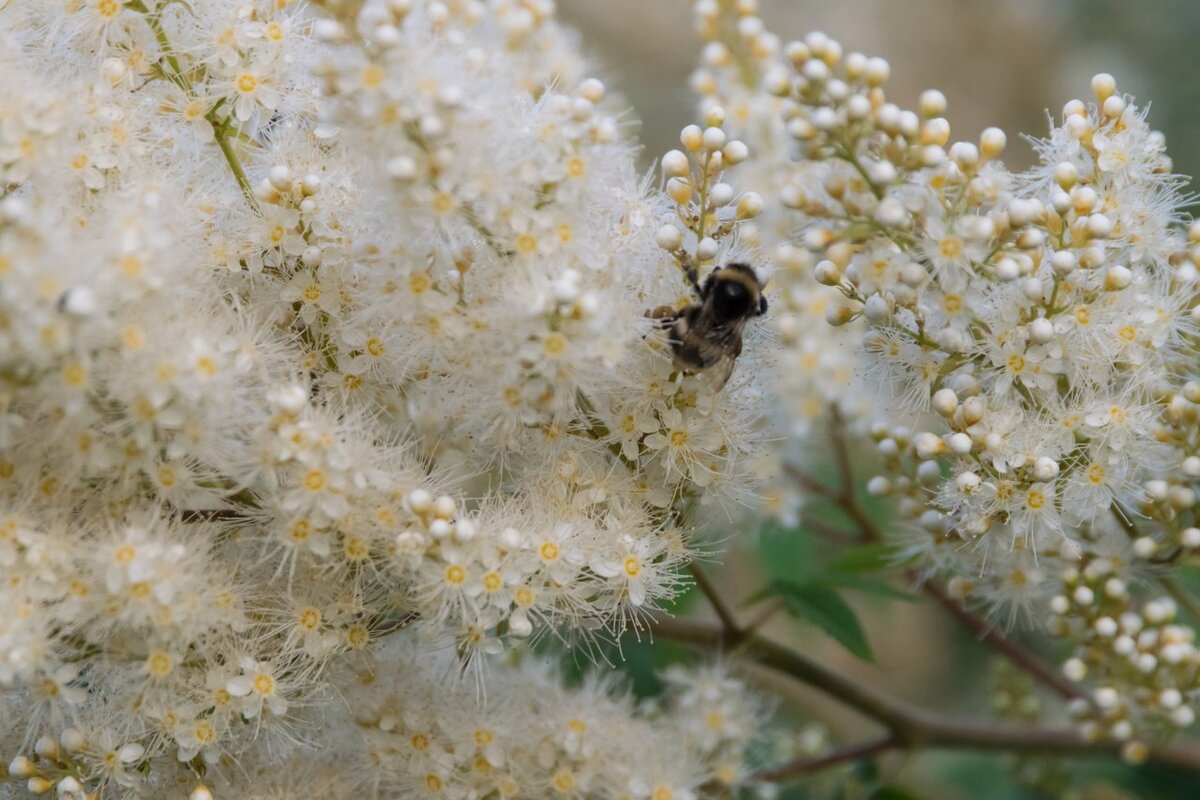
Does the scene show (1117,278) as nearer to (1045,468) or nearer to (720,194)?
(1045,468)

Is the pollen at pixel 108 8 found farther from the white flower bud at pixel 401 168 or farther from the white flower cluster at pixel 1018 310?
the white flower cluster at pixel 1018 310

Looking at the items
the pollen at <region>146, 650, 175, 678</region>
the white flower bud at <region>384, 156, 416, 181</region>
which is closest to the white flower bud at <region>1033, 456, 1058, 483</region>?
the white flower bud at <region>384, 156, 416, 181</region>

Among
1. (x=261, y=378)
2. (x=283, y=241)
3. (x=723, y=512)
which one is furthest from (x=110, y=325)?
(x=723, y=512)

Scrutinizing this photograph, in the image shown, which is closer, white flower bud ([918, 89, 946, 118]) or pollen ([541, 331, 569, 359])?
pollen ([541, 331, 569, 359])

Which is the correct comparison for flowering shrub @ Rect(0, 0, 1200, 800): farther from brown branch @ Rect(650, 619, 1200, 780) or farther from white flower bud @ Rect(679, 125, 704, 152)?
brown branch @ Rect(650, 619, 1200, 780)

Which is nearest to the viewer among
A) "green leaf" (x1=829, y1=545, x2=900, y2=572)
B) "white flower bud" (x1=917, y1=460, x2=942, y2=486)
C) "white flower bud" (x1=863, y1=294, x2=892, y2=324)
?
"white flower bud" (x1=863, y1=294, x2=892, y2=324)

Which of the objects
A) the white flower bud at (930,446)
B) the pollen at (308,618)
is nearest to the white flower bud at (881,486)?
the white flower bud at (930,446)

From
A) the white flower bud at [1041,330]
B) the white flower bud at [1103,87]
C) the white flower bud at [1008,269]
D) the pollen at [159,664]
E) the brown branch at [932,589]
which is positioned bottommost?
the pollen at [159,664]

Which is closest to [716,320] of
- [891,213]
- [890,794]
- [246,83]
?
[891,213]
